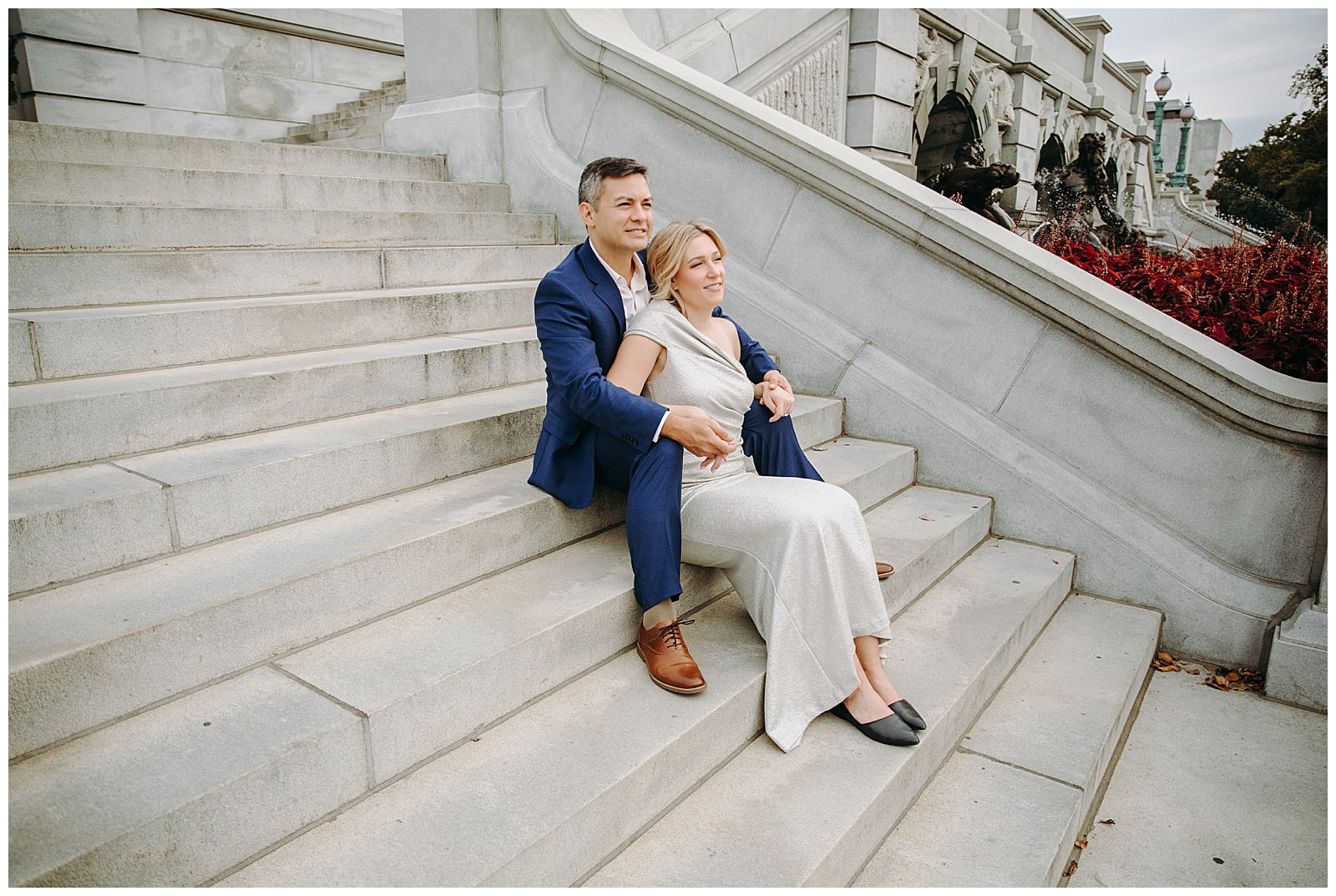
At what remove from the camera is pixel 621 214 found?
304 centimetres

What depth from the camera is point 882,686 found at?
2869 mm

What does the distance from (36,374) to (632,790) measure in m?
2.69

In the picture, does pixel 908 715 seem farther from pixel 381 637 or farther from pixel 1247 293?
pixel 1247 293

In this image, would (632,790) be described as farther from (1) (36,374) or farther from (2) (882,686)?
(1) (36,374)

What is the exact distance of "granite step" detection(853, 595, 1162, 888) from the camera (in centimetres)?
247

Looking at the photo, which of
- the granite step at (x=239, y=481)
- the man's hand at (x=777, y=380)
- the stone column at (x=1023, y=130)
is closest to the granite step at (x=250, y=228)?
the granite step at (x=239, y=481)

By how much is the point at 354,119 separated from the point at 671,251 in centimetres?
805

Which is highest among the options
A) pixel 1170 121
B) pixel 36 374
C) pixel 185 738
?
pixel 1170 121

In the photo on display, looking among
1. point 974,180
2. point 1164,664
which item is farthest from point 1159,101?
point 1164,664

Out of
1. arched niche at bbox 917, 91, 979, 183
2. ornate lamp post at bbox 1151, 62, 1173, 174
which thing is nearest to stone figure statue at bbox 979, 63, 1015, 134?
arched niche at bbox 917, 91, 979, 183

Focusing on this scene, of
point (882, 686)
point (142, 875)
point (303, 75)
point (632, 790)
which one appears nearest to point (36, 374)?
point (142, 875)

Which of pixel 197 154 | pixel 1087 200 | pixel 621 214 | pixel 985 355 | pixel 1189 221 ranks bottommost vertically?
pixel 985 355

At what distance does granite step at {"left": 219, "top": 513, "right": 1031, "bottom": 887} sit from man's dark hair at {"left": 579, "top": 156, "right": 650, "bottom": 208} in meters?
1.68

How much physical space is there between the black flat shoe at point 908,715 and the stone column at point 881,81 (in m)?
9.39
